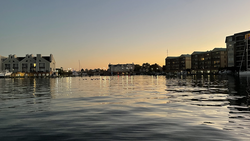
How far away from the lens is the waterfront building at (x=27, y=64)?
158875mm

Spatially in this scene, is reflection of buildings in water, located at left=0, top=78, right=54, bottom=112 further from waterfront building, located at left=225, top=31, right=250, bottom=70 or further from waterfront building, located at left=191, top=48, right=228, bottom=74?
waterfront building, located at left=191, top=48, right=228, bottom=74

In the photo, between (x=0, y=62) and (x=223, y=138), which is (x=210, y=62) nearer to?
(x=0, y=62)

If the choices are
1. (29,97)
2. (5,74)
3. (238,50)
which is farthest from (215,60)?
(29,97)

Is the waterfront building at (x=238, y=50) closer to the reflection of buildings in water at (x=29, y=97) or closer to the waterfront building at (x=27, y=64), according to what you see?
the reflection of buildings in water at (x=29, y=97)

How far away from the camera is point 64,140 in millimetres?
8359

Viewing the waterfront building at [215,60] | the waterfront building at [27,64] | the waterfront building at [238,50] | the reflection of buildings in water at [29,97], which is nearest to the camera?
the reflection of buildings in water at [29,97]

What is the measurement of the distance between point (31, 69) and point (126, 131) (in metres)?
168

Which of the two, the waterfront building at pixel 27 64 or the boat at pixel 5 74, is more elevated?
the waterfront building at pixel 27 64

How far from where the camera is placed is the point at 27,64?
6289 inches

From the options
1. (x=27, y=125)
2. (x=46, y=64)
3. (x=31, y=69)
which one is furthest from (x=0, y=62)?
(x=27, y=125)

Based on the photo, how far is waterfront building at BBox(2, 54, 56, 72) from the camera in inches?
6255

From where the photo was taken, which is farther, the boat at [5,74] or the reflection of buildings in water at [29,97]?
the boat at [5,74]

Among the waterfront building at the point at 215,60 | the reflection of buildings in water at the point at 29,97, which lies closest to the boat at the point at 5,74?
the reflection of buildings in water at the point at 29,97

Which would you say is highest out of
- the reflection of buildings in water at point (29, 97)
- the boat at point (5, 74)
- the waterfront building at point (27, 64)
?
the waterfront building at point (27, 64)
